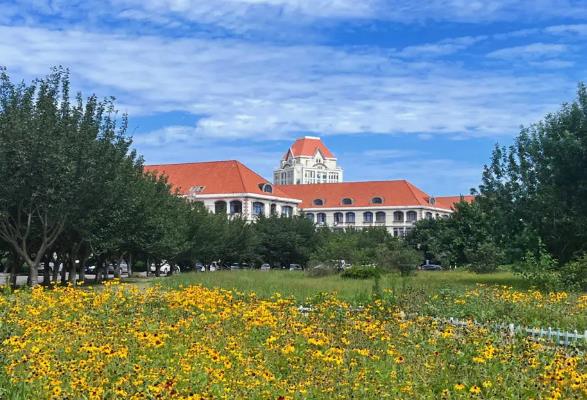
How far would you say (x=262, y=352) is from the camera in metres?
8.95

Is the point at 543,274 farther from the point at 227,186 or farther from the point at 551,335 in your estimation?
the point at 227,186

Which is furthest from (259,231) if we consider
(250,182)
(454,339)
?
(454,339)

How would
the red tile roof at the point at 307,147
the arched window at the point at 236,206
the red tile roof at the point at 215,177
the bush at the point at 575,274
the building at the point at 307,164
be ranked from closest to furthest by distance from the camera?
the bush at the point at 575,274 < the arched window at the point at 236,206 < the red tile roof at the point at 215,177 < the building at the point at 307,164 < the red tile roof at the point at 307,147

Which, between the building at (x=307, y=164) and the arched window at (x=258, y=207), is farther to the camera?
the building at (x=307, y=164)

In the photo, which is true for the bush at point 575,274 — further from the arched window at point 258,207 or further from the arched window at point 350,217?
the arched window at point 350,217

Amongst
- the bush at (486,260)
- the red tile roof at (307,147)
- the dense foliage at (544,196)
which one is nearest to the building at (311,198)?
the red tile roof at (307,147)

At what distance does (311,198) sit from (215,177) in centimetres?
2996

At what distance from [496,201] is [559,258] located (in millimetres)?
3218

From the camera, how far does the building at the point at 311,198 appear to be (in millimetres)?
97688

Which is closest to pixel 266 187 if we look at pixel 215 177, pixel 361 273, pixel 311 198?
pixel 215 177

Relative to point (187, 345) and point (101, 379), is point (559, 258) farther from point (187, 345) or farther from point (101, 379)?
point (101, 379)

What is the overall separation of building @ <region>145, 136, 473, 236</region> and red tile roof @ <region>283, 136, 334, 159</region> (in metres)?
10.1

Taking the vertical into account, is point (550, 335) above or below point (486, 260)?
below

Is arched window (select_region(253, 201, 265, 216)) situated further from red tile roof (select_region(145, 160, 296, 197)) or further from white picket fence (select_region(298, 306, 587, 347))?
white picket fence (select_region(298, 306, 587, 347))
